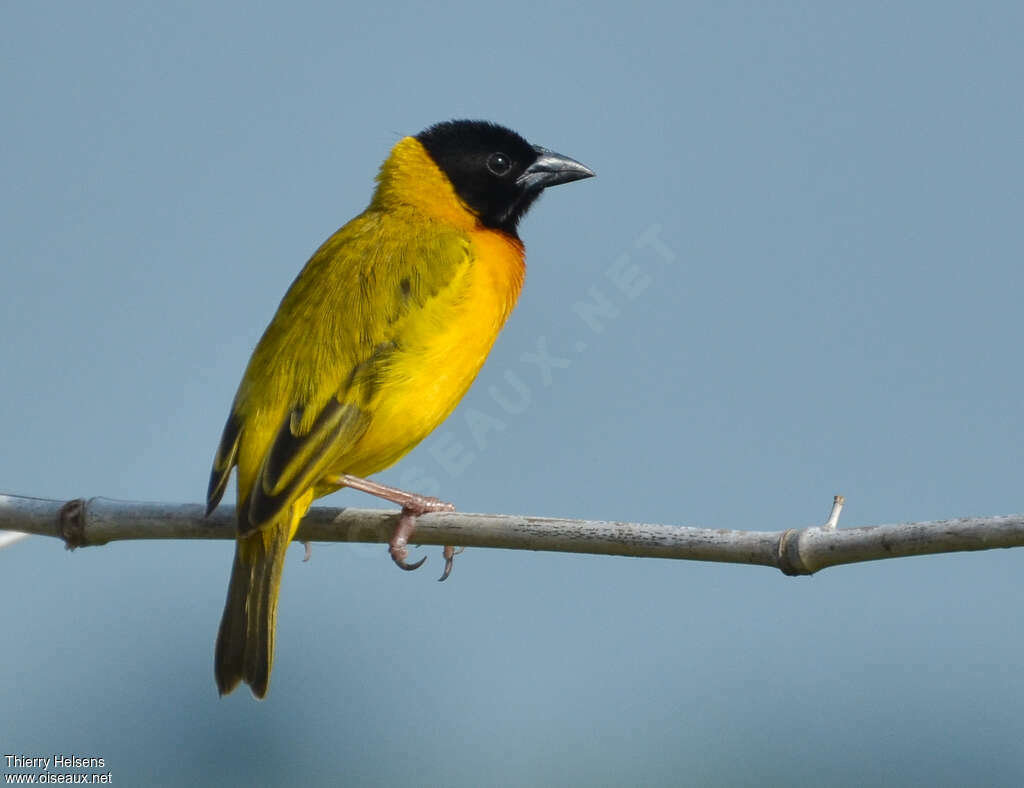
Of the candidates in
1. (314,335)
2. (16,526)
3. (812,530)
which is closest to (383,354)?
(314,335)

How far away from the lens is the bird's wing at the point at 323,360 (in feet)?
14.2

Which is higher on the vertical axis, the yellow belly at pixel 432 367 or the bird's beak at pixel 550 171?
the bird's beak at pixel 550 171

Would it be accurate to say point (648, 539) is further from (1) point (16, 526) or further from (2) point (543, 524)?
(1) point (16, 526)

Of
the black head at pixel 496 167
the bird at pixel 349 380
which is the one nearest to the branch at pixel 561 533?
the bird at pixel 349 380

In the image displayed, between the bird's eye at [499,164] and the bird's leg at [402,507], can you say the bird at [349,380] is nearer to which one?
the bird's leg at [402,507]

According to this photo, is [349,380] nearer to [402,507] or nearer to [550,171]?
[402,507]

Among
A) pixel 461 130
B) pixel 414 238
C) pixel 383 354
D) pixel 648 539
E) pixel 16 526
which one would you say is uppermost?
pixel 461 130

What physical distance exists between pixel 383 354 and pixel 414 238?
0.72m

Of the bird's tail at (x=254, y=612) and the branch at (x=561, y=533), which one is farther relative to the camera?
the bird's tail at (x=254, y=612)

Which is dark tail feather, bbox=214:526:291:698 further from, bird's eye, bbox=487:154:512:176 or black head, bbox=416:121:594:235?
bird's eye, bbox=487:154:512:176

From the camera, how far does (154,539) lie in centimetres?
420

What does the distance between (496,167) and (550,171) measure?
0.27 metres

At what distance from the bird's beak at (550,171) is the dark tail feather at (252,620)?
7.94 feet

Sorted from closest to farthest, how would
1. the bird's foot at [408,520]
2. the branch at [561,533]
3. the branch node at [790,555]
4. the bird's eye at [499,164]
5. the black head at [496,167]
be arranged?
the branch at [561,533]
the branch node at [790,555]
the bird's foot at [408,520]
the black head at [496,167]
the bird's eye at [499,164]
